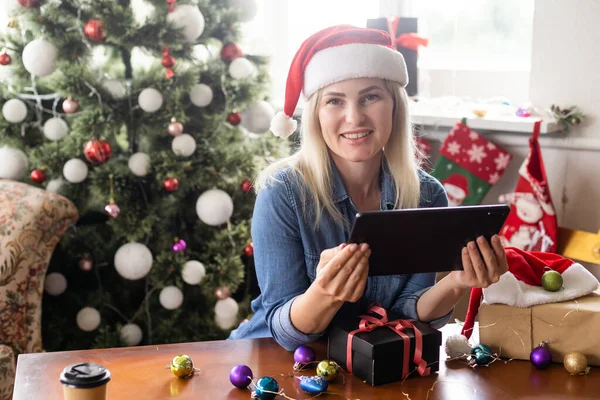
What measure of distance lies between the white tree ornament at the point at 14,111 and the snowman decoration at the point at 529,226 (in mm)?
1784

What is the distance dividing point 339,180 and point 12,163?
141 centimetres

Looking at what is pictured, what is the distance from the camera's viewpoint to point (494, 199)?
9.59ft

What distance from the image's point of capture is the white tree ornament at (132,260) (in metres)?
2.63

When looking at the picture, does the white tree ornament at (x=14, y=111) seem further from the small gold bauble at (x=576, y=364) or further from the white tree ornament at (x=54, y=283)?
the small gold bauble at (x=576, y=364)

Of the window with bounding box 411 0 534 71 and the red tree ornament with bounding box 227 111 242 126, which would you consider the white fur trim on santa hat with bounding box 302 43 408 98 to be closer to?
the red tree ornament with bounding box 227 111 242 126

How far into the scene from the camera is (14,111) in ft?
8.43

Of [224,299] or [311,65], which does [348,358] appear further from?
[224,299]

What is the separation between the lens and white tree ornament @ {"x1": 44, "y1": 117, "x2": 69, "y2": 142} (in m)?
2.58

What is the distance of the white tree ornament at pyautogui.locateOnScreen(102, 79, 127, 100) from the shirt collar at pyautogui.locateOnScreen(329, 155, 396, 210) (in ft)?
3.93

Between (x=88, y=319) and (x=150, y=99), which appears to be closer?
(x=150, y=99)

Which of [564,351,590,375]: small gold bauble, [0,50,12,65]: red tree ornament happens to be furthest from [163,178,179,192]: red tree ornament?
[564,351,590,375]: small gold bauble

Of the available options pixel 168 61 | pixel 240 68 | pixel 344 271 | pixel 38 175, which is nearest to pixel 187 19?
pixel 168 61

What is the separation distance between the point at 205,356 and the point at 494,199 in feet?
6.03

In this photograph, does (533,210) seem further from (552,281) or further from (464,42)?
(552,281)
